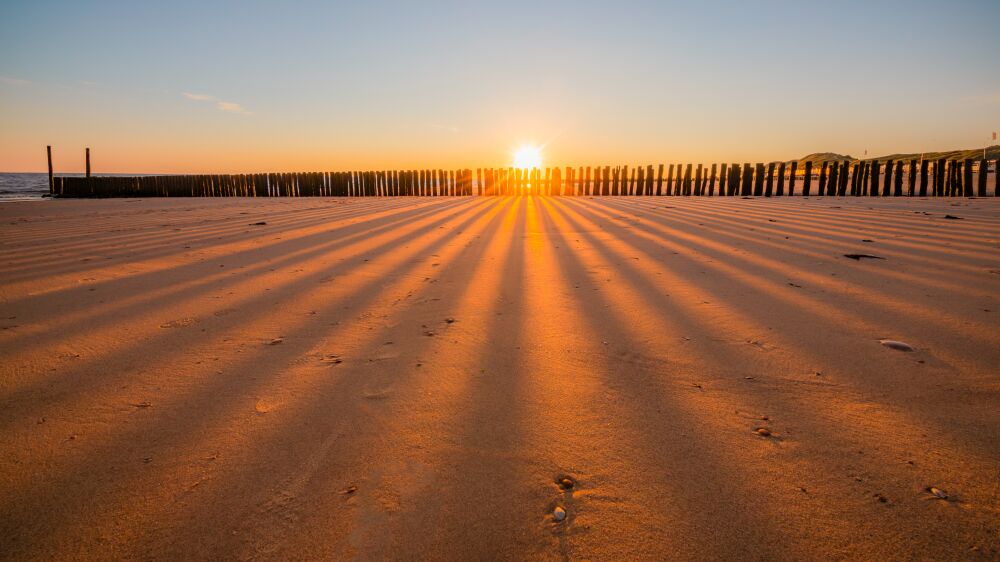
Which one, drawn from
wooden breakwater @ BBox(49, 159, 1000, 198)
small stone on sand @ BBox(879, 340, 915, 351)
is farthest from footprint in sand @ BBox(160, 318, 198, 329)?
wooden breakwater @ BBox(49, 159, 1000, 198)

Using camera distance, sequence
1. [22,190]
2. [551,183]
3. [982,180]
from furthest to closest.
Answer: [22,190]
[551,183]
[982,180]

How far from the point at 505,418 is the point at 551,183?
1603cm

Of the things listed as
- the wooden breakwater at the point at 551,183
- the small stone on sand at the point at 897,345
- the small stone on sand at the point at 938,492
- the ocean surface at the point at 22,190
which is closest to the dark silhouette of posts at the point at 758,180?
the wooden breakwater at the point at 551,183

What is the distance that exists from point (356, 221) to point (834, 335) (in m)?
5.96

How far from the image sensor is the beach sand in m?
0.90

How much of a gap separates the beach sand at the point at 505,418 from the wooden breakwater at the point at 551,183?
39.5ft

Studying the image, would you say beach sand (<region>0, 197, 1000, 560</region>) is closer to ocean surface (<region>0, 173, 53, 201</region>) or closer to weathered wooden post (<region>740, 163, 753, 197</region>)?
weathered wooden post (<region>740, 163, 753, 197</region>)

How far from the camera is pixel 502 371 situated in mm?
1585

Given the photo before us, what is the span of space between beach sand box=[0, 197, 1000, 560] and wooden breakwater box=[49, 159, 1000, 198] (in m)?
12.0

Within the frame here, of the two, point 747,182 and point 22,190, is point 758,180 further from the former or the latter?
point 22,190

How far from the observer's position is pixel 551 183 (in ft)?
55.0

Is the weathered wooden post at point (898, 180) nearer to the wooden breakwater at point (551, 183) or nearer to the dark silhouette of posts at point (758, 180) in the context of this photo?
the wooden breakwater at point (551, 183)

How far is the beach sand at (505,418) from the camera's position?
35.2 inches

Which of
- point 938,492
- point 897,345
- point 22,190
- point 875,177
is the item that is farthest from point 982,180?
point 22,190
